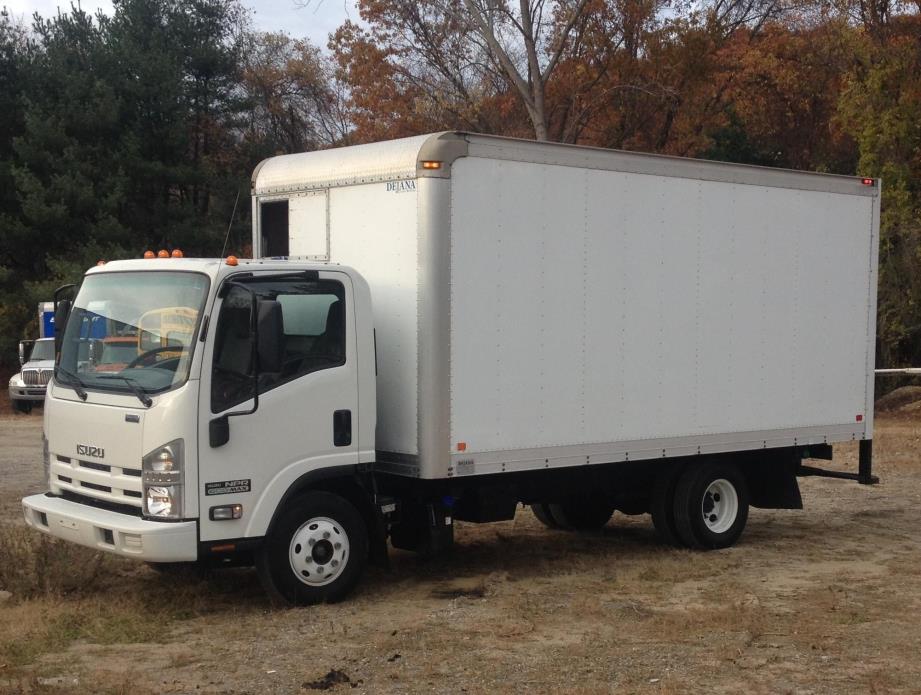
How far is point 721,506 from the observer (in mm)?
10898

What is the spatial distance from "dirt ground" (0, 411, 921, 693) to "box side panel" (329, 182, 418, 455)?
1.31 metres

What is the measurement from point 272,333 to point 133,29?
34.1 m

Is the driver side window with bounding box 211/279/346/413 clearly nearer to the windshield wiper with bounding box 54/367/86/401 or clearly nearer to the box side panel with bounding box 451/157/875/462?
the box side panel with bounding box 451/157/875/462

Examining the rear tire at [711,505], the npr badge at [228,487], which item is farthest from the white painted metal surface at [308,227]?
the rear tire at [711,505]

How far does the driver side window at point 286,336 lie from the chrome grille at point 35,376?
21.0m

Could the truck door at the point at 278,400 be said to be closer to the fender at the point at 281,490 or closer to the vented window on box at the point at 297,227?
the fender at the point at 281,490

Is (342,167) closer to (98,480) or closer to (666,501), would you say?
(98,480)

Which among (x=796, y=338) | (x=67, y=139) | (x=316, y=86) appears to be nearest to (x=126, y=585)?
(x=796, y=338)

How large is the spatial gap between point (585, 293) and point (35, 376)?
21.3m

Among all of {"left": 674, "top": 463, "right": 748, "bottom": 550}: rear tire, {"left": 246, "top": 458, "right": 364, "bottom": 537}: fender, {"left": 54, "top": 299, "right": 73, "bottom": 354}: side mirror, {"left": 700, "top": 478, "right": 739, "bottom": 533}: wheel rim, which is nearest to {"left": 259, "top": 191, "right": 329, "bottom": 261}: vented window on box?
{"left": 54, "top": 299, "right": 73, "bottom": 354}: side mirror

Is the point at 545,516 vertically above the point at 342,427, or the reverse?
the point at 342,427

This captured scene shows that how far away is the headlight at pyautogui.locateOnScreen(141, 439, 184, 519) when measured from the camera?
7.59m

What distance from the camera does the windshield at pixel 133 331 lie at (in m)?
7.79

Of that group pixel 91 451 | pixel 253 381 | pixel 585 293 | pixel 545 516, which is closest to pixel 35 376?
pixel 545 516
